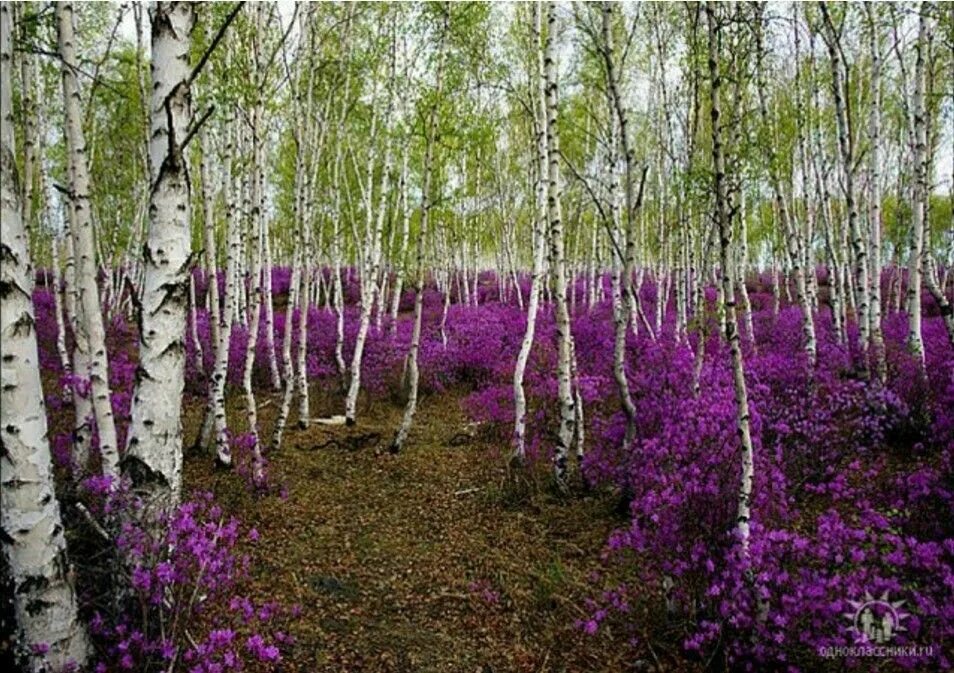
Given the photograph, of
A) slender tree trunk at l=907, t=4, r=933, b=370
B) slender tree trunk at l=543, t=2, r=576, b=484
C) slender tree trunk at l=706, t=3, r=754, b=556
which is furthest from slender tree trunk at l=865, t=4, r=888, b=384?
slender tree trunk at l=706, t=3, r=754, b=556

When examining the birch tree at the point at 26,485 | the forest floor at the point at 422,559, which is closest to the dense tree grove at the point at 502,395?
the birch tree at the point at 26,485

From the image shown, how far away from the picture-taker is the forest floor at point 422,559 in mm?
4027

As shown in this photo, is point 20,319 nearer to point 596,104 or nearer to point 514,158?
point 596,104

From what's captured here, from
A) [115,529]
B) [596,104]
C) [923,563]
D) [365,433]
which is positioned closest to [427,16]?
[365,433]

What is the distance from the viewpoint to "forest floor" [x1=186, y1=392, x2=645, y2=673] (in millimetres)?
4027

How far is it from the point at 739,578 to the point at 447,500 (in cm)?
390

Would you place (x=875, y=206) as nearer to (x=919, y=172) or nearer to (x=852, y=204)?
(x=852, y=204)

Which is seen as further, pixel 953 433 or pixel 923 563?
pixel 953 433

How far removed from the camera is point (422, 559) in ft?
17.8

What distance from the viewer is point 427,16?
9.57 metres

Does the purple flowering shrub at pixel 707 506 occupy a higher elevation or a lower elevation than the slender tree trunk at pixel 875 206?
lower

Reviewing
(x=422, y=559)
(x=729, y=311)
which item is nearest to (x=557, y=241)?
(x=729, y=311)

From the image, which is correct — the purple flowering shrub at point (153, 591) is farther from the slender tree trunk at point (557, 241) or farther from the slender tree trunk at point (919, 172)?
the slender tree trunk at point (919, 172)

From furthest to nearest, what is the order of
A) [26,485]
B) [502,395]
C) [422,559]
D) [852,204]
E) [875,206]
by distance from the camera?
[502,395] < [875,206] < [852,204] < [422,559] < [26,485]
